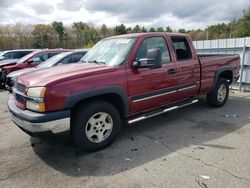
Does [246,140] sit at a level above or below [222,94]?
below

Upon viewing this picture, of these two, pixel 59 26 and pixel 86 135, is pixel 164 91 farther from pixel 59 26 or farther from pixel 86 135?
pixel 59 26

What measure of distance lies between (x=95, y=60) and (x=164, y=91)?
152 centimetres

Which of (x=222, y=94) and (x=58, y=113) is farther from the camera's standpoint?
(x=222, y=94)

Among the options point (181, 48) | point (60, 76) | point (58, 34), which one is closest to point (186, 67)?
point (181, 48)

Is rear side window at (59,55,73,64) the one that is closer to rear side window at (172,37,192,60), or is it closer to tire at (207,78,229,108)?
rear side window at (172,37,192,60)

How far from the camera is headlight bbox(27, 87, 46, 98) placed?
317cm

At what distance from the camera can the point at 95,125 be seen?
12.3ft

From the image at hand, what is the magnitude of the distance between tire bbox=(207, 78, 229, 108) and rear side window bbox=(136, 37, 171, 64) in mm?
2077

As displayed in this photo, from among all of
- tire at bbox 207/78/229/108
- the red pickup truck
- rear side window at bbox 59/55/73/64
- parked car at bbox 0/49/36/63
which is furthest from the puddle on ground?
parked car at bbox 0/49/36/63

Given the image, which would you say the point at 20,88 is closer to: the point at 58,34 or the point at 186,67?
the point at 186,67

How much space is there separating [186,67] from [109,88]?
→ 2.08 metres

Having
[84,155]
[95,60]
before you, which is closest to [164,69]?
[95,60]

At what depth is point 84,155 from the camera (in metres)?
3.73

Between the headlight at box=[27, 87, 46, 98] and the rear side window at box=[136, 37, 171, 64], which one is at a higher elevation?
the rear side window at box=[136, 37, 171, 64]
